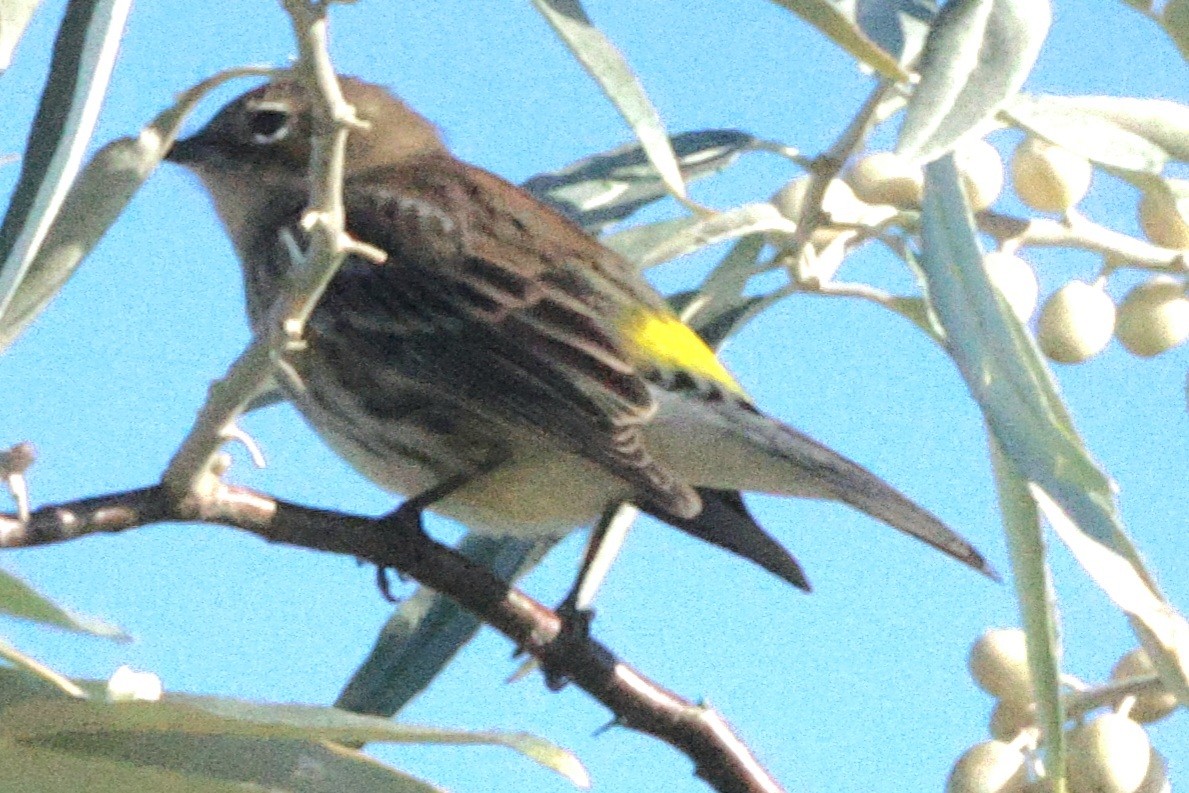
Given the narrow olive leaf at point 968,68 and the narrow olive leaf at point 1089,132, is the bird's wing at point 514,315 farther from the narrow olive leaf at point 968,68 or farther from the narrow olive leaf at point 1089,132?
the narrow olive leaf at point 968,68

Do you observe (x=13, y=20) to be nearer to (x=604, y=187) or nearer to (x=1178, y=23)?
(x=1178, y=23)

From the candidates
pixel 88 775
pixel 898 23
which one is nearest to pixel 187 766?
pixel 88 775

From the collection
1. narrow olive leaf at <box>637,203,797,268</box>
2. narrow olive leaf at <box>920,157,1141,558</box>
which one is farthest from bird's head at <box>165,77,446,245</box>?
narrow olive leaf at <box>920,157,1141,558</box>

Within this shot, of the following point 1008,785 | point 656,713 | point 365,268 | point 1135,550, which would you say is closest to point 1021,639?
point 1008,785

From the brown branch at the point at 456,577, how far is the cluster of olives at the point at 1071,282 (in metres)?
0.59

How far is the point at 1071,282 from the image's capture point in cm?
217

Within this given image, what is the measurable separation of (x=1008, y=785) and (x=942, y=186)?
2.01ft

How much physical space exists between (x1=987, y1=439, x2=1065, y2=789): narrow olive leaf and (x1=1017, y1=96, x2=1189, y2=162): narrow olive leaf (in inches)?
16.9

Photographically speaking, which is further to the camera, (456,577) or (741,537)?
(741,537)

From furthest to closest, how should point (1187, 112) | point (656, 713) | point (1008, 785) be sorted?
point (1187, 112) → point (656, 713) → point (1008, 785)

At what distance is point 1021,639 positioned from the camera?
6.88ft

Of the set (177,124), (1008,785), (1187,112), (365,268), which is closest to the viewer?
(177,124)

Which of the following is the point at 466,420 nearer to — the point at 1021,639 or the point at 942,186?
the point at 1021,639

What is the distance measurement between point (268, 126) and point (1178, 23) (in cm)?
194
